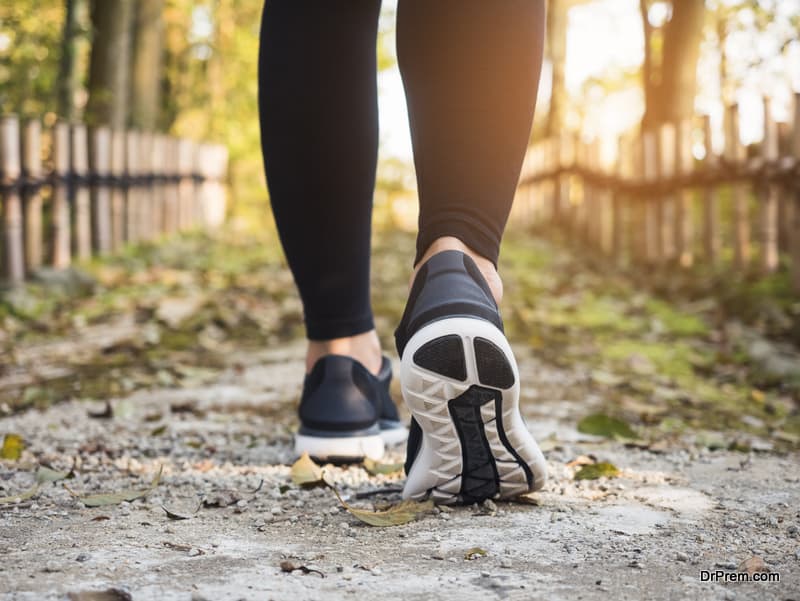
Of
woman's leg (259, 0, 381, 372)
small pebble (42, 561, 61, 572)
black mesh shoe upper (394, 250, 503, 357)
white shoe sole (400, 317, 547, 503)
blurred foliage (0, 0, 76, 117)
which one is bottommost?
small pebble (42, 561, 61, 572)

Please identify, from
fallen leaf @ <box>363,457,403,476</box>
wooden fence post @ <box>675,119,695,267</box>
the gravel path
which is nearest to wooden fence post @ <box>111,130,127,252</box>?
wooden fence post @ <box>675,119,695,267</box>

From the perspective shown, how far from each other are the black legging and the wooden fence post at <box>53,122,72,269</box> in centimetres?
525

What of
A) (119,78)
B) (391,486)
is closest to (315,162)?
(391,486)

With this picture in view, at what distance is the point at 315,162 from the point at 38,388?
178cm

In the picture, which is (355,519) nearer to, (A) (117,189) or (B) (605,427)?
(B) (605,427)

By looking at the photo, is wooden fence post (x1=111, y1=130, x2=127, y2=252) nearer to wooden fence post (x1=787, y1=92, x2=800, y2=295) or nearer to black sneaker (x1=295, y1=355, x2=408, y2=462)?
wooden fence post (x1=787, y1=92, x2=800, y2=295)

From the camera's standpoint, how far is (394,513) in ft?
4.78

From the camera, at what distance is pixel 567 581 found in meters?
1.14

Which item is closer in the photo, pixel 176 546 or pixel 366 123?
pixel 176 546

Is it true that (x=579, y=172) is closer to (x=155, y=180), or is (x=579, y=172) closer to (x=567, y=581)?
(x=155, y=180)

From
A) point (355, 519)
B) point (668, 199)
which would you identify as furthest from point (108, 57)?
point (355, 519)

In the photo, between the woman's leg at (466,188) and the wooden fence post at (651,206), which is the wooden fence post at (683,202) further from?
the woman's leg at (466,188)

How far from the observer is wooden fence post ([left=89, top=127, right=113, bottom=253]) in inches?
291

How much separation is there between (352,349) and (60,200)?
216 inches
